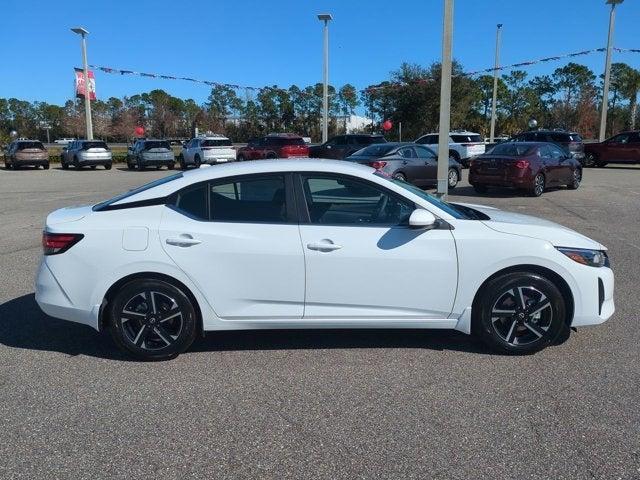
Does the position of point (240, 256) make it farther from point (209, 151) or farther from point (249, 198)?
point (209, 151)

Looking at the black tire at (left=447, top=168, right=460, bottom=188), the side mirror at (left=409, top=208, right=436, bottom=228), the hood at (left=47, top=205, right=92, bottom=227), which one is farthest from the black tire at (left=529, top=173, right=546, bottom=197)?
the hood at (left=47, top=205, right=92, bottom=227)

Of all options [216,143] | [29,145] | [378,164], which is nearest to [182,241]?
[378,164]

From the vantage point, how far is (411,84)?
4803 centimetres

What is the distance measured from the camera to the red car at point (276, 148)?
90.0 ft

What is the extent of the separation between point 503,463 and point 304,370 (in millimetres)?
1631

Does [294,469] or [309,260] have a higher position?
[309,260]

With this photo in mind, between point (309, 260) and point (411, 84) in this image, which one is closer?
point (309, 260)

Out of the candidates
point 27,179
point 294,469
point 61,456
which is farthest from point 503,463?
point 27,179

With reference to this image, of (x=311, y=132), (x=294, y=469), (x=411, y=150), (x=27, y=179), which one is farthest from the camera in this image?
(x=311, y=132)

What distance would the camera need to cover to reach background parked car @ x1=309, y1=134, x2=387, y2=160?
2619 cm

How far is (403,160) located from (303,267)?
1259 centimetres

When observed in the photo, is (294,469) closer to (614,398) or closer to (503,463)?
(503,463)

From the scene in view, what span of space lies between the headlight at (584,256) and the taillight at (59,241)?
12.0 ft

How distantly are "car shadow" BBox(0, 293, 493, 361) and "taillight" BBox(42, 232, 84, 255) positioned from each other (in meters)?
0.88
